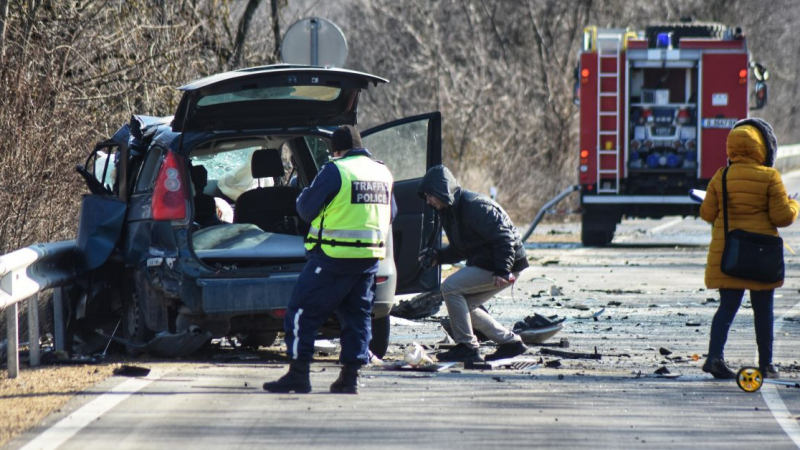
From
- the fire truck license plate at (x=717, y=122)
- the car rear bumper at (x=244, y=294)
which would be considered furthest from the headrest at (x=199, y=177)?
the fire truck license plate at (x=717, y=122)

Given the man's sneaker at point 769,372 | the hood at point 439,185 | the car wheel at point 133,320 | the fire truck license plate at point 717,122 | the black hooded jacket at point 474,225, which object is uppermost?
the fire truck license plate at point 717,122

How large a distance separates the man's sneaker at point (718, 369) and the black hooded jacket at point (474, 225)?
5.12 ft

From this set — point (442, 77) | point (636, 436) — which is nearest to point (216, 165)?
point (636, 436)

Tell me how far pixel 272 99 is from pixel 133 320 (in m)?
1.80

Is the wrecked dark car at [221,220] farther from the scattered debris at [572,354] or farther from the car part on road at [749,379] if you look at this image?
the car part on road at [749,379]

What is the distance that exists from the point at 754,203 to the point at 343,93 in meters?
2.95

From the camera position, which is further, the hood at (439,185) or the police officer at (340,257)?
the hood at (439,185)

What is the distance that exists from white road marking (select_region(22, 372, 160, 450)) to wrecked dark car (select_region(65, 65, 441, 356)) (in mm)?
774

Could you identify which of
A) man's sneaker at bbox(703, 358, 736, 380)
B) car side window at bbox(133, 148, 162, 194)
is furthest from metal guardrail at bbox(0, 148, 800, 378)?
man's sneaker at bbox(703, 358, 736, 380)

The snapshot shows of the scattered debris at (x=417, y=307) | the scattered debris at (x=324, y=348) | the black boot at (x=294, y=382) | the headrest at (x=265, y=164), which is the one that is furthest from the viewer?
Result: the scattered debris at (x=417, y=307)

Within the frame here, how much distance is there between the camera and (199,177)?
926 centimetres

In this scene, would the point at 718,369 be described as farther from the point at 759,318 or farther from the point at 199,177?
the point at 199,177

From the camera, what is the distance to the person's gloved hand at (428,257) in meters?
9.38

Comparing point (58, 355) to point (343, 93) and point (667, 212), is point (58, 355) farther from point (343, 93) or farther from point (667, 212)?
point (667, 212)
